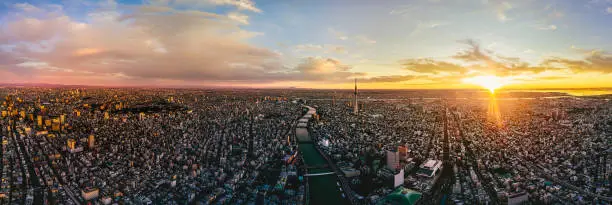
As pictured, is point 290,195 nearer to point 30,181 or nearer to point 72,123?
point 30,181

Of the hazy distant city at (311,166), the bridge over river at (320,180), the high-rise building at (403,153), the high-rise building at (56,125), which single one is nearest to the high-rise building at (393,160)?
the hazy distant city at (311,166)

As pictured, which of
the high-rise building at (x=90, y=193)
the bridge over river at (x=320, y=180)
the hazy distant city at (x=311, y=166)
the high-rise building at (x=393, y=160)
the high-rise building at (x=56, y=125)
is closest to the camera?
the high-rise building at (x=90, y=193)

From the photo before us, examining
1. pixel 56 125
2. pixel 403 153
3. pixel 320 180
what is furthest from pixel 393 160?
pixel 56 125

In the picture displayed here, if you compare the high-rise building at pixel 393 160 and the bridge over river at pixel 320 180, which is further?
the high-rise building at pixel 393 160

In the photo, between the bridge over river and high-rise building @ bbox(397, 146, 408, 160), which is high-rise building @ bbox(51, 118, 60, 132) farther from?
high-rise building @ bbox(397, 146, 408, 160)

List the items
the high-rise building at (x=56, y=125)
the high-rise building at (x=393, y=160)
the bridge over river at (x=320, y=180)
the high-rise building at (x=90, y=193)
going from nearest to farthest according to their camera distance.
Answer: the high-rise building at (x=90, y=193) → the bridge over river at (x=320, y=180) → the high-rise building at (x=393, y=160) → the high-rise building at (x=56, y=125)

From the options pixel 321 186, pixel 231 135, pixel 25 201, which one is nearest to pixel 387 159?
pixel 321 186

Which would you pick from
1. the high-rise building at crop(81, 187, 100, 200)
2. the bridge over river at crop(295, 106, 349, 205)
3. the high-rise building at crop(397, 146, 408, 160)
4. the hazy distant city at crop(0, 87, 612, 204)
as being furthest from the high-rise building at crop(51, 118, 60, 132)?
the high-rise building at crop(397, 146, 408, 160)

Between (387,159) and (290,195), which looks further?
(387,159)

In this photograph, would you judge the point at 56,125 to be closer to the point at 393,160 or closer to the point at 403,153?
the point at 393,160

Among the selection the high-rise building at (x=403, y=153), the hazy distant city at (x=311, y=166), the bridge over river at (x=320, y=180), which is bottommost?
the bridge over river at (x=320, y=180)

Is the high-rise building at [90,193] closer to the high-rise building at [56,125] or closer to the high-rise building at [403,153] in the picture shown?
the high-rise building at [403,153]
